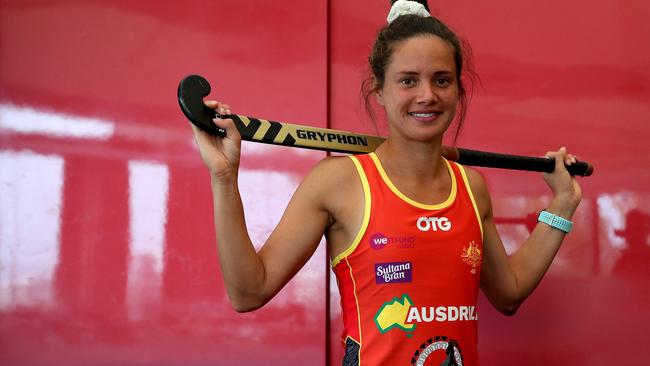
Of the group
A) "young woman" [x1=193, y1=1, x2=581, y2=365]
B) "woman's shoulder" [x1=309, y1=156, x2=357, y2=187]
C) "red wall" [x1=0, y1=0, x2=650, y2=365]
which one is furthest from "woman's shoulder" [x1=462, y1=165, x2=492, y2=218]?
"red wall" [x1=0, y1=0, x2=650, y2=365]

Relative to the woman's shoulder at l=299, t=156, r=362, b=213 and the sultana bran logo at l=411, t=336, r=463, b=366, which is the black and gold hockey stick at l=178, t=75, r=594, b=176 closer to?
the woman's shoulder at l=299, t=156, r=362, b=213

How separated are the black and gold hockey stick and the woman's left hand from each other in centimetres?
1

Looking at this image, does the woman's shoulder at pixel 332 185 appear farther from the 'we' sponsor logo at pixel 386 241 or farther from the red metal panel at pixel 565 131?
the red metal panel at pixel 565 131

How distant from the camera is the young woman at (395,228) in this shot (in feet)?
3.22

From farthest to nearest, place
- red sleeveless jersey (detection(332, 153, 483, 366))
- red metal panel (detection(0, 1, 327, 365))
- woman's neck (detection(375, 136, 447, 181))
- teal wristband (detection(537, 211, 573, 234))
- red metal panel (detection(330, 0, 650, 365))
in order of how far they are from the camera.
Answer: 1. red metal panel (detection(330, 0, 650, 365))
2. red metal panel (detection(0, 1, 327, 365))
3. teal wristband (detection(537, 211, 573, 234))
4. woman's neck (detection(375, 136, 447, 181))
5. red sleeveless jersey (detection(332, 153, 483, 366))

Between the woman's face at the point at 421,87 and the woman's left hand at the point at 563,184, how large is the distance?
1.50 ft

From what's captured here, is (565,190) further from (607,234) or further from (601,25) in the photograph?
(601,25)

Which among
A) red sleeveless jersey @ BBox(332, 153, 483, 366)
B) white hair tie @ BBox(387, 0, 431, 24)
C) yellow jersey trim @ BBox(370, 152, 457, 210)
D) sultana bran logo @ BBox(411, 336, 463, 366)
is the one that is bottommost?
sultana bran logo @ BBox(411, 336, 463, 366)

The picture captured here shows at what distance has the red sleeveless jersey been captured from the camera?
39.4 inches

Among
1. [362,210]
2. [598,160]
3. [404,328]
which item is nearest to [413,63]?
[362,210]

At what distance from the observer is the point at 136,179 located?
1530 millimetres

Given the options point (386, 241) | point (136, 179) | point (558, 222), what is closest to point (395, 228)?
point (386, 241)

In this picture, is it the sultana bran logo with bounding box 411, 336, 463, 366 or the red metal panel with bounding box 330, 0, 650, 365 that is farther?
the red metal panel with bounding box 330, 0, 650, 365

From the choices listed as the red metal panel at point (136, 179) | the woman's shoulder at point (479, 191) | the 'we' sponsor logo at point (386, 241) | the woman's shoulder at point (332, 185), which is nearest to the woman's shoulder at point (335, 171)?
the woman's shoulder at point (332, 185)
